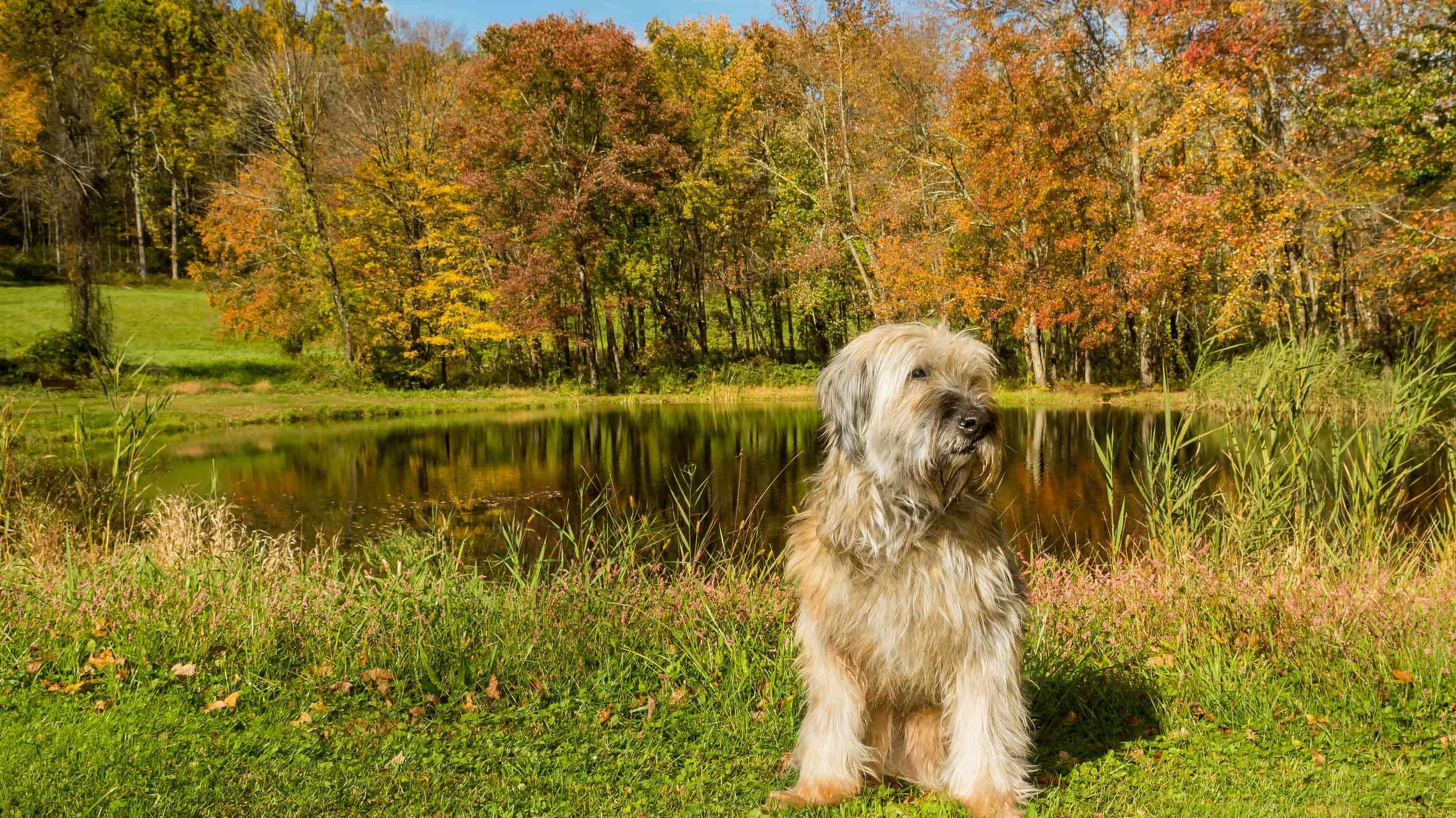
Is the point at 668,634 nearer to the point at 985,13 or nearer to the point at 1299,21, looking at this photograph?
the point at 1299,21

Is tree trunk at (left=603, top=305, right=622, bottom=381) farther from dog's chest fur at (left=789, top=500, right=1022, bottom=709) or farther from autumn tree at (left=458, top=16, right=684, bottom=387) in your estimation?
dog's chest fur at (left=789, top=500, right=1022, bottom=709)

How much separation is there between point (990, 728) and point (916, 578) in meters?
0.62

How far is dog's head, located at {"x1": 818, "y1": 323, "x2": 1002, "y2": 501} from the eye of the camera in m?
2.65

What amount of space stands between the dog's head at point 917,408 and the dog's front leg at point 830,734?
73 cm

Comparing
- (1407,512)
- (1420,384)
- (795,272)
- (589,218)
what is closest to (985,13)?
(795,272)

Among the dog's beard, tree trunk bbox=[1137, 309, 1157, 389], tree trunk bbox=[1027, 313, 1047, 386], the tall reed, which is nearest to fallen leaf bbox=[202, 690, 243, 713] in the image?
the dog's beard

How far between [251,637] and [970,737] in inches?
149

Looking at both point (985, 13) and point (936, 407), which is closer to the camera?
point (936, 407)

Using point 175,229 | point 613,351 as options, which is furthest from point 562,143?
point 175,229

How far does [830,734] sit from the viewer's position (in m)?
2.99

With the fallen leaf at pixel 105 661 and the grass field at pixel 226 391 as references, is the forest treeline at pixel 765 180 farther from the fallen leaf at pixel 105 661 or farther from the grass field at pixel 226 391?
the fallen leaf at pixel 105 661

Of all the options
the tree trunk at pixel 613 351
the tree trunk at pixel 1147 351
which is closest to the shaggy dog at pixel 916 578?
the tree trunk at pixel 1147 351

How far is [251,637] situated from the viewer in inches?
166

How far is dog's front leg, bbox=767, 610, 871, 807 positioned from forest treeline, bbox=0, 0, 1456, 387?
55.0 feet
